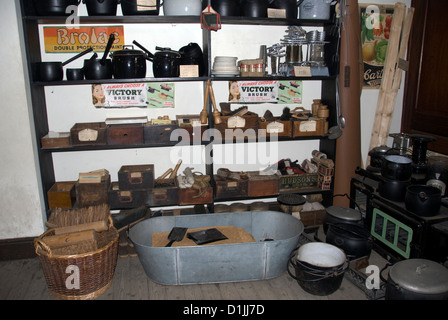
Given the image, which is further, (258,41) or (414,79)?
(414,79)

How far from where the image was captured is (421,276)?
201 cm

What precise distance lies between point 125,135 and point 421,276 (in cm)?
227

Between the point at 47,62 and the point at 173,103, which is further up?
the point at 47,62

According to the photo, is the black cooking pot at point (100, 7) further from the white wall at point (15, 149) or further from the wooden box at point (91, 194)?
the wooden box at point (91, 194)

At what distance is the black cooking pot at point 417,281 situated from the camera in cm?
194

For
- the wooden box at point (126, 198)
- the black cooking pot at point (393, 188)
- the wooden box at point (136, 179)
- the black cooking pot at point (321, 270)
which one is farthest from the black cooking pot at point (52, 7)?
the black cooking pot at point (393, 188)

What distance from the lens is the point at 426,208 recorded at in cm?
241

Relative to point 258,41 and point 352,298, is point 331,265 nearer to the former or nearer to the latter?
point 352,298

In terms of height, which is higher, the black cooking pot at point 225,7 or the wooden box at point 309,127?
the black cooking pot at point 225,7

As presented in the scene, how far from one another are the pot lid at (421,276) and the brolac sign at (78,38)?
270cm

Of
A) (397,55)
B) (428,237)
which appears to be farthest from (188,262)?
(397,55)

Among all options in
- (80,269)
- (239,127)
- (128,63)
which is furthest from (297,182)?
(80,269)

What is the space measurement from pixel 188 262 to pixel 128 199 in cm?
84

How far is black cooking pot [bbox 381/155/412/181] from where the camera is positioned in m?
2.65
